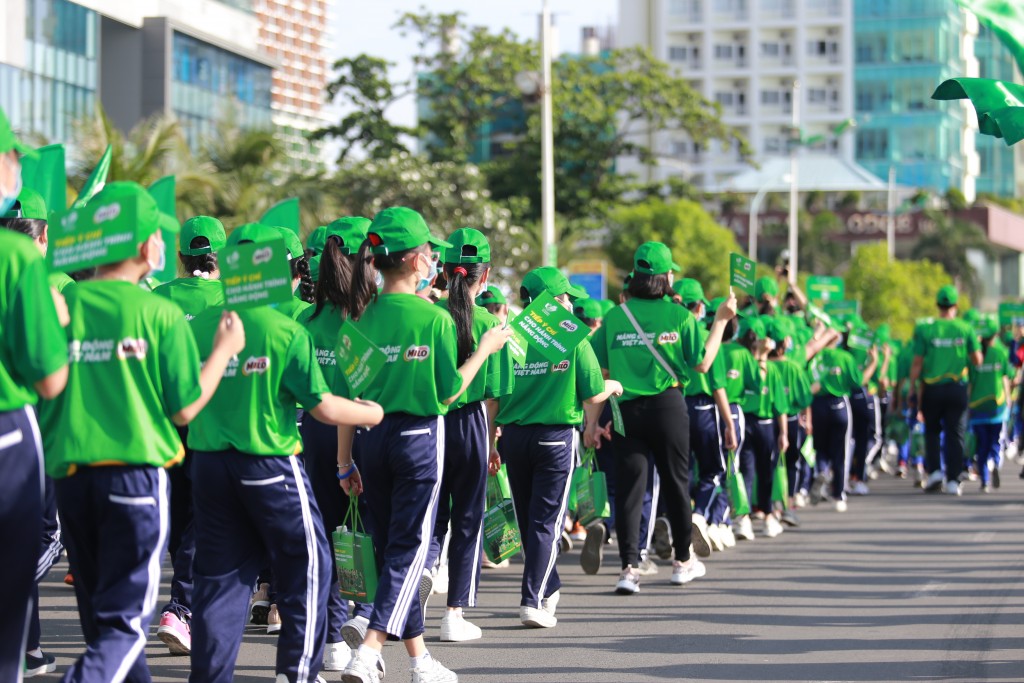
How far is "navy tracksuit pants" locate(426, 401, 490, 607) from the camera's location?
794 centimetres

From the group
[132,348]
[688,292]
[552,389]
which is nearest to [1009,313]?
[688,292]

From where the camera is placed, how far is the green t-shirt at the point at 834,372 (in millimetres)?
16297

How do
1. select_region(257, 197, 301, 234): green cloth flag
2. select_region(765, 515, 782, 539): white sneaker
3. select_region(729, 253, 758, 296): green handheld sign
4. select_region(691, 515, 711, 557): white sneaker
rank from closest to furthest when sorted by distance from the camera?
select_region(691, 515, 711, 557): white sneaker < select_region(729, 253, 758, 296): green handheld sign < select_region(765, 515, 782, 539): white sneaker < select_region(257, 197, 301, 234): green cloth flag

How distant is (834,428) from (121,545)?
1220 centimetres

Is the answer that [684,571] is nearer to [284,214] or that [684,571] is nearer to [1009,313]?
[284,214]

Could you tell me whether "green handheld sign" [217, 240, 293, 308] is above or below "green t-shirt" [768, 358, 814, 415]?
above

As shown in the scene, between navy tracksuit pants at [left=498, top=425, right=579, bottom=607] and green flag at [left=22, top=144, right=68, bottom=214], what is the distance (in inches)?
286

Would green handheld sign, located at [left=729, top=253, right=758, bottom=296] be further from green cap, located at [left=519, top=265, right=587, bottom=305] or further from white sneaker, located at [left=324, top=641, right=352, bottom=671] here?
white sneaker, located at [left=324, top=641, right=352, bottom=671]

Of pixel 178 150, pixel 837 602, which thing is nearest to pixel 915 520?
pixel 837 602

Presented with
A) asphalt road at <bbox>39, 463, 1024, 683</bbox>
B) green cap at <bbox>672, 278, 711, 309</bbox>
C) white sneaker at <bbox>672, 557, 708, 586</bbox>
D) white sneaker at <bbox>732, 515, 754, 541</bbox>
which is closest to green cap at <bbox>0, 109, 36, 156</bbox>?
asphalt road at <bbox>39, 463, 1024, 683</bbox>

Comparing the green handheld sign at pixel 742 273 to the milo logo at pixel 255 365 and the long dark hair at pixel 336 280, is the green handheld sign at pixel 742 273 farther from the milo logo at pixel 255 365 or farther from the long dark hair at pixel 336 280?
the milo logo at pixel 255 365

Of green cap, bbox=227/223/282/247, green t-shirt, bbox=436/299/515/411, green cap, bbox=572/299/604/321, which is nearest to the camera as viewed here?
green cap, bbox=227/223/282/247

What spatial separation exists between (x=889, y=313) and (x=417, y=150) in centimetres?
1737

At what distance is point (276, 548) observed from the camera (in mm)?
5980
